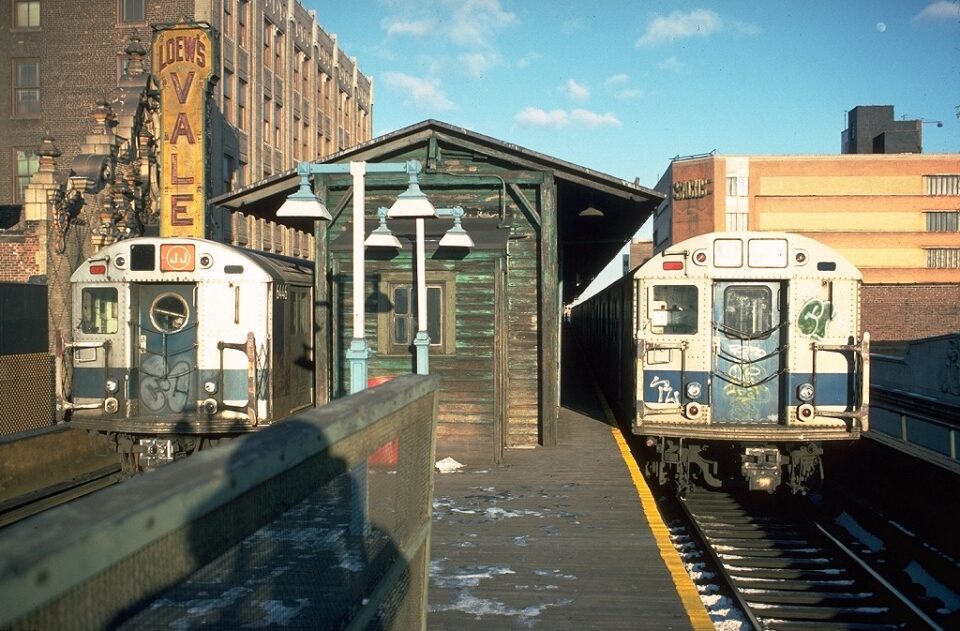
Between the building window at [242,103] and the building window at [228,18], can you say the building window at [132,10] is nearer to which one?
the building window at [228,18]

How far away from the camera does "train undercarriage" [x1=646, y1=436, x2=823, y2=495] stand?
10383 millimetres

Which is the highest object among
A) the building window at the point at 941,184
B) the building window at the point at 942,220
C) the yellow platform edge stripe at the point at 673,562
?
the building window at the point at 941,184

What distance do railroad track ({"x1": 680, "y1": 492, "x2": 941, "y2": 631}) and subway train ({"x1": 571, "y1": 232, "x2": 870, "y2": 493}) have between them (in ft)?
2.27

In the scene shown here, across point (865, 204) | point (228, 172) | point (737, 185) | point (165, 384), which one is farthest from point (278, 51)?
point (865, 204)

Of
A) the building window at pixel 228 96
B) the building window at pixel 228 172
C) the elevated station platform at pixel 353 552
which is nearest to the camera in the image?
the elevated station platform at pixel 353 552

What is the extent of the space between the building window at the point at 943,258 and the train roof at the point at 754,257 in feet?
194

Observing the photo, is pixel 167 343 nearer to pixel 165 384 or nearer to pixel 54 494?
pixel 165 384

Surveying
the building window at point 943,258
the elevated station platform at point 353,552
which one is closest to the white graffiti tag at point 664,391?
the elevated station platform at point 353,552

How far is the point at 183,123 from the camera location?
20.0 meters

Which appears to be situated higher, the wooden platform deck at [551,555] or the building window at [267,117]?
the building window at [267,117]

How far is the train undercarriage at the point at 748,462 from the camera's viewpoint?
1038 centimetres

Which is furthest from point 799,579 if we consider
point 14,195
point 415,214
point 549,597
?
point 14,195

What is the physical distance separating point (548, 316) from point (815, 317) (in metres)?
3.53

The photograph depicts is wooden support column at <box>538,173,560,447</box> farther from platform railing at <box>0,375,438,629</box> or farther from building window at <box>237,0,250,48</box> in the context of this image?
building window at <box>237,0,250,48</box>
